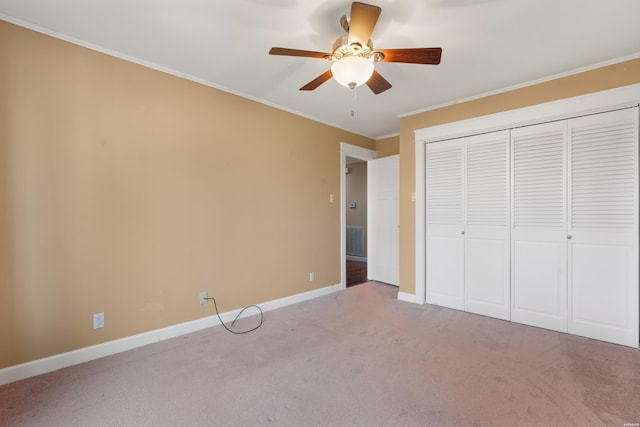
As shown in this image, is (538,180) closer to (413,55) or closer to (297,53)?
(413,55)

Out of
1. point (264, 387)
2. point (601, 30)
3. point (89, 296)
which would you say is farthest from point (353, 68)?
point (89, 296)

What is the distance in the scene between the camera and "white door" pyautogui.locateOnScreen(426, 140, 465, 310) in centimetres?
356

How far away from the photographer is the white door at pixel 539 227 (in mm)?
2906

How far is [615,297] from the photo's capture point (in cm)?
265

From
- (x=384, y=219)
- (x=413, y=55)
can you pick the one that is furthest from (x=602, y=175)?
(x=384, y=219)

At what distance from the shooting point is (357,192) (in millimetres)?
7449

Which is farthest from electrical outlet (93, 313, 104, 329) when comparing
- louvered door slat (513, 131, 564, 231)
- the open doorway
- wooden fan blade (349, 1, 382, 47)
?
the open doorway

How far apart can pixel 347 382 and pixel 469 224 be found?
2.36 m

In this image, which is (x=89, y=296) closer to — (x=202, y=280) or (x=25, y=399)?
(x=25, y=399)

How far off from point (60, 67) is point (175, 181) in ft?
3.74

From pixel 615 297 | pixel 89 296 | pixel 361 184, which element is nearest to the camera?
pixel 89 296

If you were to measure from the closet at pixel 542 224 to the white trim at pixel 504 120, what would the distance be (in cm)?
7

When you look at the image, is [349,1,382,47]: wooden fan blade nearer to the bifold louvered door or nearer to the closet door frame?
the closet door frame

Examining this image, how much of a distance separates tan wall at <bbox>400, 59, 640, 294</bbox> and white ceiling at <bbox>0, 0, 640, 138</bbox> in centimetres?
11
